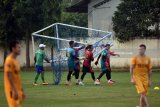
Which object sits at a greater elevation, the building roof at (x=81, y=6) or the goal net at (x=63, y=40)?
the building roof at (x=81, y=6)

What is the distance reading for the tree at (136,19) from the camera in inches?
1686

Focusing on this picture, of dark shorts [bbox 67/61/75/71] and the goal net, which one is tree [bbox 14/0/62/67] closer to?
the goal net

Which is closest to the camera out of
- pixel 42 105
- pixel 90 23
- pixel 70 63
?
pixel 42 105

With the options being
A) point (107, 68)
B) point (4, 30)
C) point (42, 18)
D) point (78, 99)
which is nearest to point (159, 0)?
point (42, 18)

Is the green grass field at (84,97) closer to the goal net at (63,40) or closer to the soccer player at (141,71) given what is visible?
the soccer player at (141,71)

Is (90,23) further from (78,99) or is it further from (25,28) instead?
(78,99)

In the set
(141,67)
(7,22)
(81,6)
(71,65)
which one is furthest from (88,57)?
(81,6)

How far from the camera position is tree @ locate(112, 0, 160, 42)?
4281 centimetres

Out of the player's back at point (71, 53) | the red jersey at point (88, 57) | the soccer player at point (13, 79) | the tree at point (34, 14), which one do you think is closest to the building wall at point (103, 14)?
the tree at point (34, 14)

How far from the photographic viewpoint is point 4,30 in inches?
1745

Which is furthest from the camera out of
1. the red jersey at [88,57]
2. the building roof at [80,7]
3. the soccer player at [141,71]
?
the building roof at [80,7]

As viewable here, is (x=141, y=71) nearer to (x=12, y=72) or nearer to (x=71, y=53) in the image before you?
(x=12, y=72)

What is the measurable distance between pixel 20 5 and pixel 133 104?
2796 centimetres

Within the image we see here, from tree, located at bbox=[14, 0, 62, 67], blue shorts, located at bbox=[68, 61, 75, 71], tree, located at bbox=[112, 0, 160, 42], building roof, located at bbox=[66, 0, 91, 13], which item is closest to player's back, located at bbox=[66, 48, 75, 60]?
blue shorts, located at bbox=[68, 61, 75, 71]
